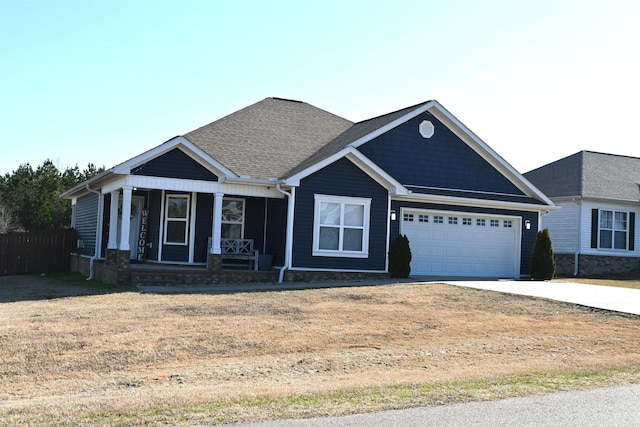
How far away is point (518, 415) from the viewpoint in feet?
23.5

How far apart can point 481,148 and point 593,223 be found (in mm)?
8172

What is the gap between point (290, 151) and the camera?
23.5 m

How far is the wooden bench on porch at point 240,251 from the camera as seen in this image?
2111 cm

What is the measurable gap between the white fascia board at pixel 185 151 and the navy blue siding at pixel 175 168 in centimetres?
13

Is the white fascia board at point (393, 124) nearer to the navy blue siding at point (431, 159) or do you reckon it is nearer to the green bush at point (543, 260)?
the navy blue siding at point (431, 159)

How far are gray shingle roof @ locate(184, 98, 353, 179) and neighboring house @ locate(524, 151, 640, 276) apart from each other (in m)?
9.79

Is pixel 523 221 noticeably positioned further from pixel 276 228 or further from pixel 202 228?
pixel 202 228

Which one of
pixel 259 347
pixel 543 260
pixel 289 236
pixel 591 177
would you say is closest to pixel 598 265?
pixel 591 177

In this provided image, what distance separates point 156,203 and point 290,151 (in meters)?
4.68

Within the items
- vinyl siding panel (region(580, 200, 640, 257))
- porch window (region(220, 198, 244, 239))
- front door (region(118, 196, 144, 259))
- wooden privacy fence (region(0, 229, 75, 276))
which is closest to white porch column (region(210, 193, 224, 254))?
porch window (region(220, 198, 244, 239))

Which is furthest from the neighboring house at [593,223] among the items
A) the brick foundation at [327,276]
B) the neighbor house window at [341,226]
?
the neighbor house window at [341,226]

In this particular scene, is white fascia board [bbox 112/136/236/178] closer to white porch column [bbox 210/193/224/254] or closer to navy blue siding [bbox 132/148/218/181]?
navy blue siding [bbox 132/148/218/181]

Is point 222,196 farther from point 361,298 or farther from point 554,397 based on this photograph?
point 554,397

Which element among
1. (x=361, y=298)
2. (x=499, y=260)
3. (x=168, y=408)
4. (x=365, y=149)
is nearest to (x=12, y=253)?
(x=365, y=149)
